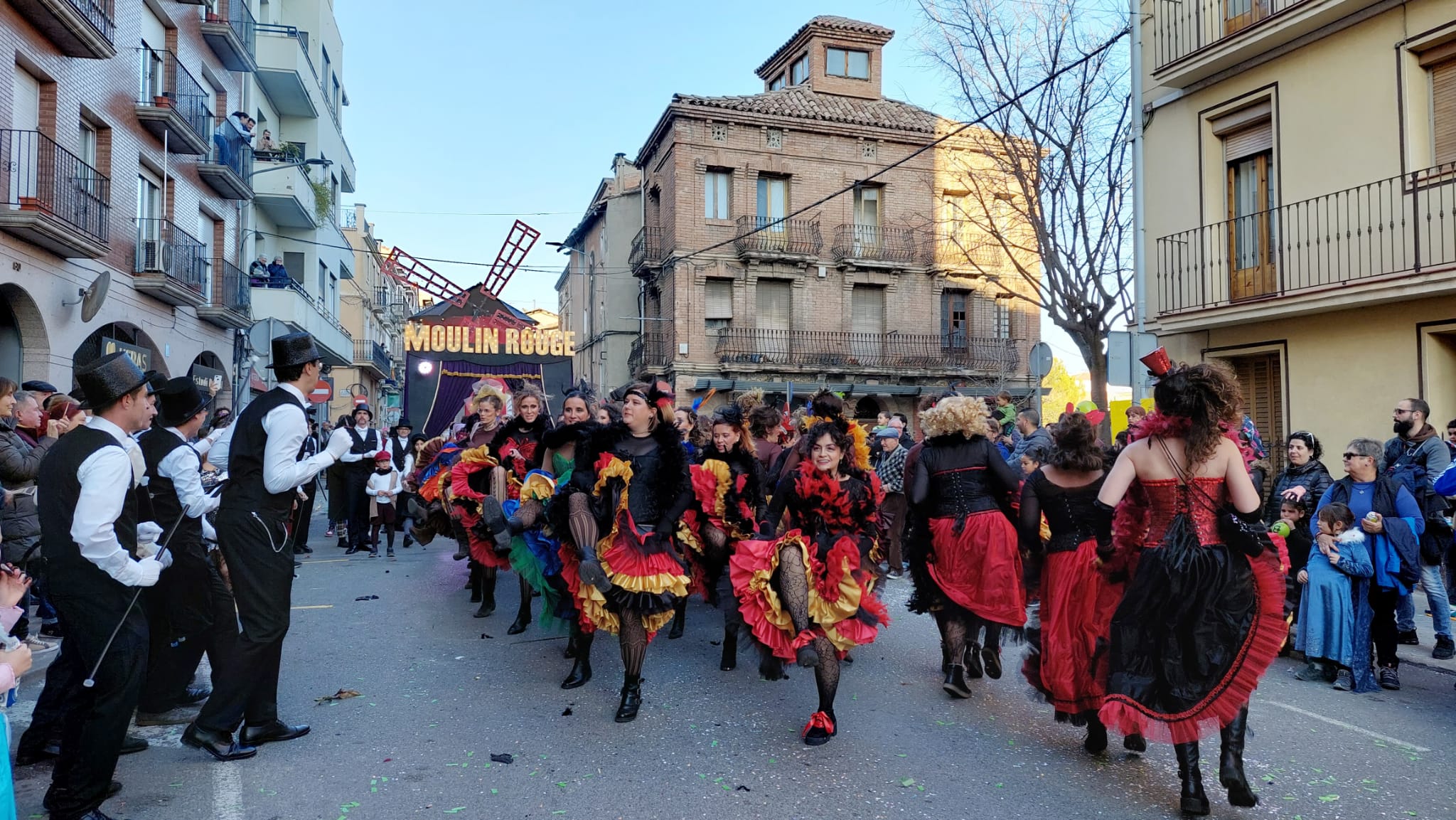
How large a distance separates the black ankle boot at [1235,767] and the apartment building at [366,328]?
116 ft

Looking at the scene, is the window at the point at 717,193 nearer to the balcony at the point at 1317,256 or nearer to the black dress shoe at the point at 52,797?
the balcony at the point at 1317,256

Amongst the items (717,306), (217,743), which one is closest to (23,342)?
(217,743)

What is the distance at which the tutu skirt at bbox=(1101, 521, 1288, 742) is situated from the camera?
13.3 feet

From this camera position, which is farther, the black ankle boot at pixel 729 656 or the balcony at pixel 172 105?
the balcony at pixel 172 105

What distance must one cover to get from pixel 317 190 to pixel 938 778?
26880 millimetres

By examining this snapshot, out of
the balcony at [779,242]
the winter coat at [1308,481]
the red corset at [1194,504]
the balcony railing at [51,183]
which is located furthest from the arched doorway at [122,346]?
the balcony at [779,242]

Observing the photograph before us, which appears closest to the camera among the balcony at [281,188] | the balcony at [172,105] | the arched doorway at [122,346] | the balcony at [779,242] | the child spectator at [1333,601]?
the child spectator at [1333,601]

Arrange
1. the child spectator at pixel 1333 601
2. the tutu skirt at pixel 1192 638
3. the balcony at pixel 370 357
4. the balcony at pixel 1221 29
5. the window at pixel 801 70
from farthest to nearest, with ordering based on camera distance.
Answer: the balcony at pixel 370 357, the window at pixel 801 70, the balcony at pixel 1221 29, the child spectator at pixel 1333 601, the tutu skirt at pixel 1192 638

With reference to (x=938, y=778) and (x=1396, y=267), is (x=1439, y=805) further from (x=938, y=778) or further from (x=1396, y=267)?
(x=1396, y=267)

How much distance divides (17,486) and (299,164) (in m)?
19.5

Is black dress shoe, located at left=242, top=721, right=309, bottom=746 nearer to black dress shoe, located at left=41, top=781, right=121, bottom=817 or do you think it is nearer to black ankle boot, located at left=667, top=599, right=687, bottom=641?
black dress shoe, located at left=41, top=781, right=121, bottom=817

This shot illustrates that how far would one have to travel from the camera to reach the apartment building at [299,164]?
2433cm

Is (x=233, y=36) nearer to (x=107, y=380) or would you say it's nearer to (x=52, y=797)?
(x=107, y=380)

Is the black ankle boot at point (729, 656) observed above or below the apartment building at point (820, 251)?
below
